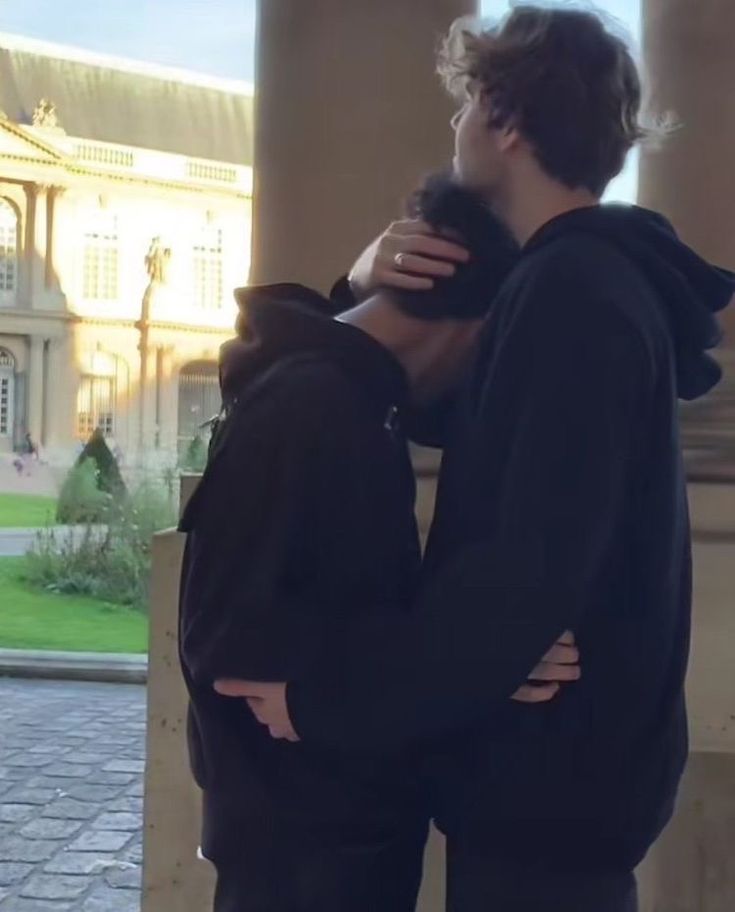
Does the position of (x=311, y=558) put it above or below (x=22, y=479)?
above

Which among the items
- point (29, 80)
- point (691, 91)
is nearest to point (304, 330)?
point (691, 91)

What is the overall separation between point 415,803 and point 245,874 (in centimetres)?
20

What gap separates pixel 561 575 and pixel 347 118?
6.15ft

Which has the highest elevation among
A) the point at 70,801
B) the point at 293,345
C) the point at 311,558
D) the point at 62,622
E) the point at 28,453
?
the point at 293,345

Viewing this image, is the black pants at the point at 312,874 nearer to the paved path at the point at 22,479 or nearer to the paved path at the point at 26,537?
the paved path at the point at 26,537

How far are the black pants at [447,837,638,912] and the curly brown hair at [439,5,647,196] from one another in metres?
0.72

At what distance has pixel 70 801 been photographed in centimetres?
500

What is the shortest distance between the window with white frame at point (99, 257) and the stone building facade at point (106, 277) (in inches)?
1.4

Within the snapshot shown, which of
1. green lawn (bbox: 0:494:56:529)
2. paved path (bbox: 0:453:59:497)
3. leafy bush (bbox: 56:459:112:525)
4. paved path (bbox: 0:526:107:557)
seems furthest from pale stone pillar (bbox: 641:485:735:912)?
paved path (bbox: 0:453:59:497)

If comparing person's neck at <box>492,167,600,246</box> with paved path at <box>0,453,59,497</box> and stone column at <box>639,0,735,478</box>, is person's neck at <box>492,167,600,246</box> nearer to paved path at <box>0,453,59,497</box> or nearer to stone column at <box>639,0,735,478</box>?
stone column at <box>639,0,735,478</box>

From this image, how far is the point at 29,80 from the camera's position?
3491 cm

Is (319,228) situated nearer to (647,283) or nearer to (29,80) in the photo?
(647,283)

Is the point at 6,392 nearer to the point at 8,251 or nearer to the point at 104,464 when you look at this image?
the point at 8,251

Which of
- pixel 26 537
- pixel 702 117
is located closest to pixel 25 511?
pixel 26 537
